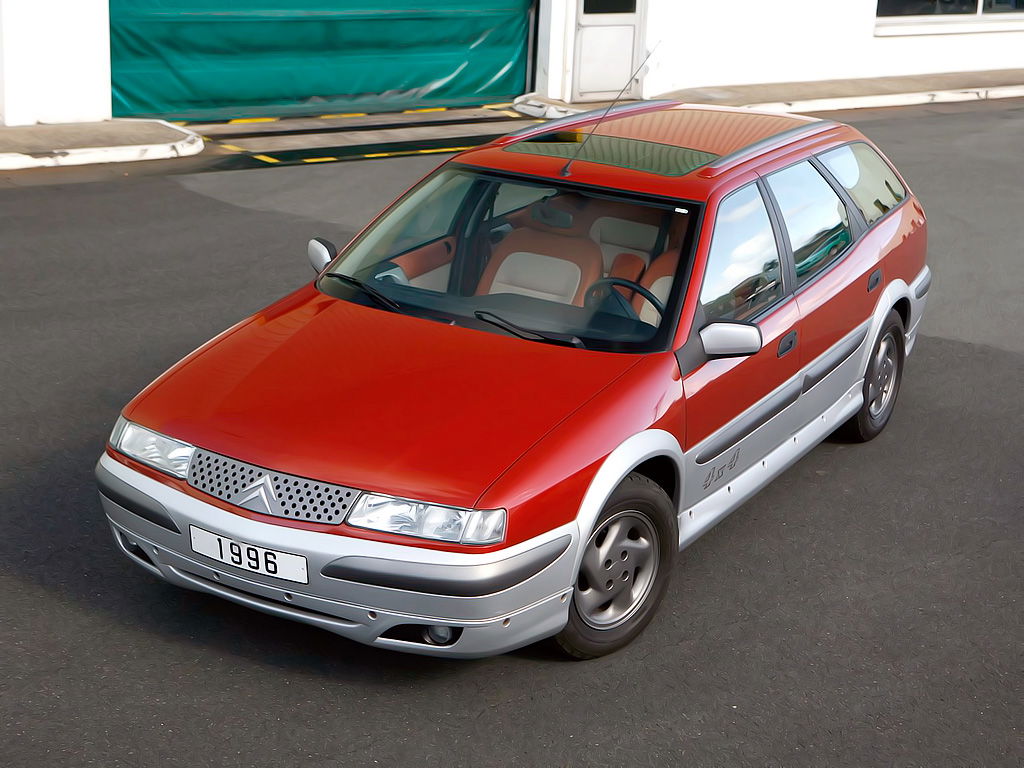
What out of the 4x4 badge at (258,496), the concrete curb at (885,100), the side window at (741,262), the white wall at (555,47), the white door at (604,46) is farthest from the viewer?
the concrete curb at (885,100)

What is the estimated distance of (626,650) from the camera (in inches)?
184

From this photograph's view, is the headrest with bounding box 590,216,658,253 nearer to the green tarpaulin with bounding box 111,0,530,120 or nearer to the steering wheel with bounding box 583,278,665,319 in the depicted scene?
the steering wheel with bounding box 583,278,665,319

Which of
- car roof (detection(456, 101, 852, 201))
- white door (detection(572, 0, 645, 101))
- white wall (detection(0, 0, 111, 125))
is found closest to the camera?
car roof (detection(456, 101, 852, 201))

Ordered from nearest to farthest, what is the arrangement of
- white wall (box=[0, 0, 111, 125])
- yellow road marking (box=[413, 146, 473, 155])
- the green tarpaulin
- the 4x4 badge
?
the 4x4 badge, white wall (box=[0, 0, 111, 125]), yellow road marking (box=[413, 146, 473, 155]), the green tarpaulin

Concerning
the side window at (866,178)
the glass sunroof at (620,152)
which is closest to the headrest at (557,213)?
the glass sunroof at (620,152)

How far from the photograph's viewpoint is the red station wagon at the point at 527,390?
13.2 ft

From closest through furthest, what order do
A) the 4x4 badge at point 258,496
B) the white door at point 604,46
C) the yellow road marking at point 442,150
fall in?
the 4x4 badge at point 258,496, the yellow road marking at point 442,150, the white door at point 604,46

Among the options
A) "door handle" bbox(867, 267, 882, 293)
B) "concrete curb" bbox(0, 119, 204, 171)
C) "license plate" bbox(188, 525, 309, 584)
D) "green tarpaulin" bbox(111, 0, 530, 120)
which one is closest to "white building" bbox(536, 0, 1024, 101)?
"green tarpaulin" bbox(111, 0, 530, 120)

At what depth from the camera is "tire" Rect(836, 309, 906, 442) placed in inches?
253

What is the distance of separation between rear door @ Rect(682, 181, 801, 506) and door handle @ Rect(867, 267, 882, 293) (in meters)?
0.86

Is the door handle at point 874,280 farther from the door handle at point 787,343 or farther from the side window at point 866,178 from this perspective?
the door handle at point 787,343

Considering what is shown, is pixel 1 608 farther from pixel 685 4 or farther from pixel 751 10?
pixel 751 10

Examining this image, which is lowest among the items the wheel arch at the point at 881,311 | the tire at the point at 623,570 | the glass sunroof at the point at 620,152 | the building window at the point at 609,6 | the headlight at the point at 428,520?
the tire at the point at 623,570

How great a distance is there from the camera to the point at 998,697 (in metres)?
4.47
